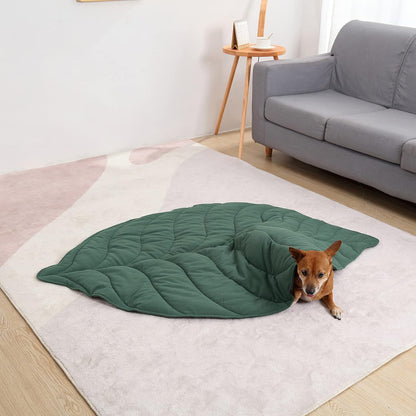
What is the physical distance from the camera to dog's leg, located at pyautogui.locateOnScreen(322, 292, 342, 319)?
2.42 meters

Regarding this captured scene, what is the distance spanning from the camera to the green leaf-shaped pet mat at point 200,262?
242cm

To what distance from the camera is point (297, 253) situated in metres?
2.34

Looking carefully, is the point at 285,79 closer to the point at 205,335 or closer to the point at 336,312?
the point at 336,312

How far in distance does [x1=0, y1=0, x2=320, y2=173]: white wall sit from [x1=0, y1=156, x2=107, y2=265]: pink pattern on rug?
144 millimetres

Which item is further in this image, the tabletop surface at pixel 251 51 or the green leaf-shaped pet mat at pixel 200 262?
the tabletop surface at pixel 251 51

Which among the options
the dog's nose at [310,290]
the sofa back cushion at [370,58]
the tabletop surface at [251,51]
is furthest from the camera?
the tabletop surface at [251,51]

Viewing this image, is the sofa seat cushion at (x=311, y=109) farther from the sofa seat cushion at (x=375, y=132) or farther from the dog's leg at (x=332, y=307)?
the dog's leg at (x=332, y=307)

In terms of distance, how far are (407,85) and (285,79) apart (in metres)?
0.78

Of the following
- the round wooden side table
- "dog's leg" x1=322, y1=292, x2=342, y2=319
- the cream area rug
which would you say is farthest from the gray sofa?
"dog's leg" x1=322, y1=292, x2=342, y2=319

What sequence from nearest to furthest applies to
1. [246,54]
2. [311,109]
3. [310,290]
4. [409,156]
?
[310,290]
[409,156]
[311,109]
[246,54]

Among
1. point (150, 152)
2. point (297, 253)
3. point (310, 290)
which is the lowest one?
point (150, 152)

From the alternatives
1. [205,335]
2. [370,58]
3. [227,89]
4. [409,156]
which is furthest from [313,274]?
[227,89]

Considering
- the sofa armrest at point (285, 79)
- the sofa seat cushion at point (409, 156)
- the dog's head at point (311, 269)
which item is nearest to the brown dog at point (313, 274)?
the dog's head at point (311, 269)

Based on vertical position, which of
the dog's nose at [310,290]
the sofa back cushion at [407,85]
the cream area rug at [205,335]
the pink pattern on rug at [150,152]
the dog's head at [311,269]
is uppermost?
the sofa back cushion at [407,85]
